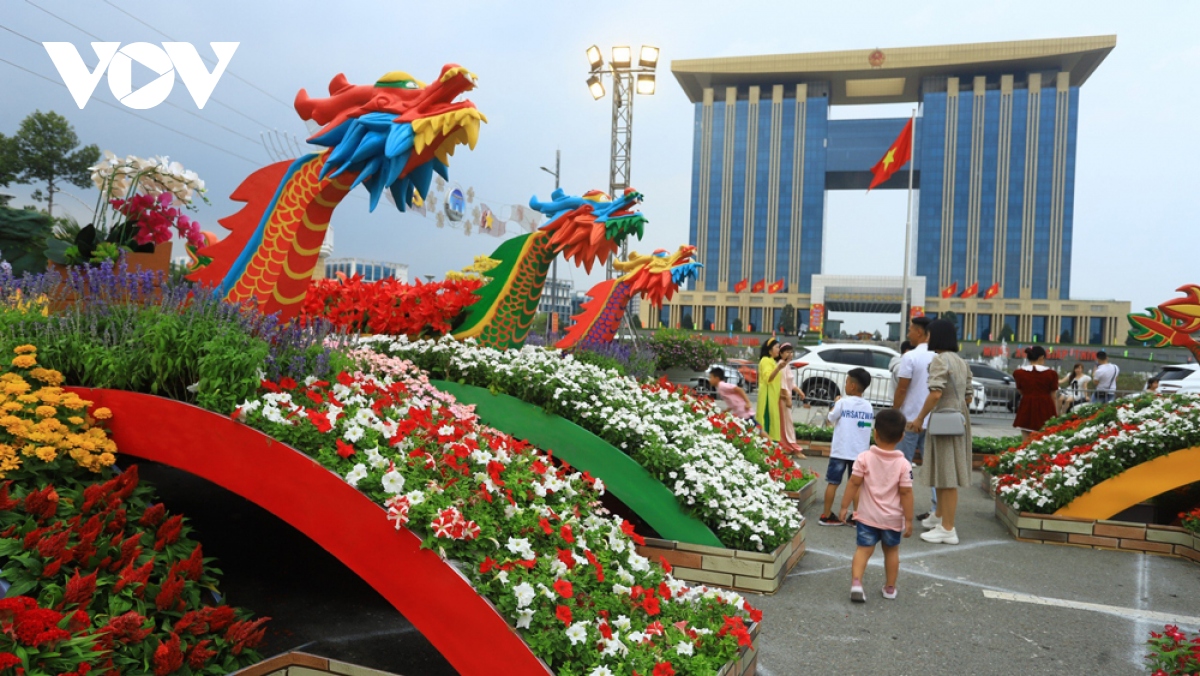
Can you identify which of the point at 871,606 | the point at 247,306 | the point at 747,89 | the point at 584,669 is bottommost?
the point at 871,606

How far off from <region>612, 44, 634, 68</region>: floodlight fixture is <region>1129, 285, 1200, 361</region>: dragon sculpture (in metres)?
9.93

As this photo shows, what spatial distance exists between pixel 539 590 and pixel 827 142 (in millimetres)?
81638

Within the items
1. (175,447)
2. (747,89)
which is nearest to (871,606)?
(175,447)

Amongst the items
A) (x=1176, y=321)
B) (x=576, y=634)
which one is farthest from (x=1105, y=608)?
(x=1176, y=321)

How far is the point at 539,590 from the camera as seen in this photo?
2.87m

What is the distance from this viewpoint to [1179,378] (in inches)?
616

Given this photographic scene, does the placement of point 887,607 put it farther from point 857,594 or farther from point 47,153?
point 47,153

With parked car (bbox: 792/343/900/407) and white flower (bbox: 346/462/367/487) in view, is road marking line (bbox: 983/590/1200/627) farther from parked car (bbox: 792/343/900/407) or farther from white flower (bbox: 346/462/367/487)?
parked car (bbox: 792/343/900/407)

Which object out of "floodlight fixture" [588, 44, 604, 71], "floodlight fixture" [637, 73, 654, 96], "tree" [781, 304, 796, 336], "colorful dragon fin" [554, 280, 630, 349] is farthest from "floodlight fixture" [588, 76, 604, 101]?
"tree" [781, 304, 796, 336]

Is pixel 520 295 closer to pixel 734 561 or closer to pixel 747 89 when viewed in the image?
pixel 734 561

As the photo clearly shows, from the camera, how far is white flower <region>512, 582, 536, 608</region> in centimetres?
279

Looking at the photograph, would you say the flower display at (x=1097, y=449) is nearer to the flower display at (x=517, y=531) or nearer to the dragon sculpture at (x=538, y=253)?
the flower display at (x=517, y=531)

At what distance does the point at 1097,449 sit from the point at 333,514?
6.04 meters

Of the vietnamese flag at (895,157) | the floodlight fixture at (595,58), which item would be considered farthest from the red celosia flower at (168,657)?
the vietnamese flag at (895,157)
